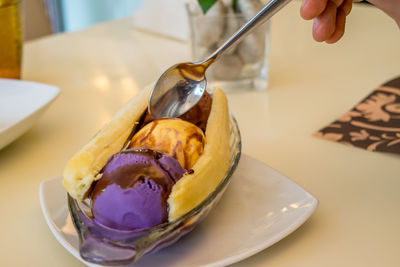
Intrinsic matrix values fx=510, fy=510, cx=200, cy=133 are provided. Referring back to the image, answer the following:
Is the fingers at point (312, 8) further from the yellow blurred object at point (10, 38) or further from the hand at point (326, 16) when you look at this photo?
the yellow blurred object at point (10, 38)

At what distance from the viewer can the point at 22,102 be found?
0.56 meters

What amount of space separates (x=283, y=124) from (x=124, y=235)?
0.99ft

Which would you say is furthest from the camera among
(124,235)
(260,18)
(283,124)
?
(283,124)

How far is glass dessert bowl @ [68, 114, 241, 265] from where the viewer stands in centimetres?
28

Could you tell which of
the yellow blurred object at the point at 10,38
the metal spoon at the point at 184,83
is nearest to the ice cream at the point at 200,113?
the metal spoon at the point at 184,83

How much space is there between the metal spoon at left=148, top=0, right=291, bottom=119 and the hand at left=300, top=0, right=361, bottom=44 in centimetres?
5

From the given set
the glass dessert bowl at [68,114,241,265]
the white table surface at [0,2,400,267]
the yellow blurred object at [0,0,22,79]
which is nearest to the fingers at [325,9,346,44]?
the white table surface at [0,2,400,267]

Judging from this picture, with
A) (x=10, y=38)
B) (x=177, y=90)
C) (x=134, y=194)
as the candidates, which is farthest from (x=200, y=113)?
(x=10, y=38)

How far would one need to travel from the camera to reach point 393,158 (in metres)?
0.48

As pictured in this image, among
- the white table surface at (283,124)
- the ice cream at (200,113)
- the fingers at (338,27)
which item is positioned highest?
the fingers at (338,27)

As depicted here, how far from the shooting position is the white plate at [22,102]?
19.7 inches

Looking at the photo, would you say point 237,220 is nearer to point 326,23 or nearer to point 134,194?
point 134,194

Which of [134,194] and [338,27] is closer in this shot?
[134,194]

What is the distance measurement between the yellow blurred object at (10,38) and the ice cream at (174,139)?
34cm
